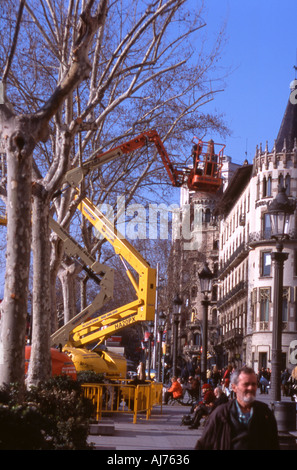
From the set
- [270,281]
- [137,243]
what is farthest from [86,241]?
[270,281]

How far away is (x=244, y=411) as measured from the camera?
19.4 feet

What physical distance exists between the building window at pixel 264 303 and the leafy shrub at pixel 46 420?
4829 centimetres

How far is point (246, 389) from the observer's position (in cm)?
593

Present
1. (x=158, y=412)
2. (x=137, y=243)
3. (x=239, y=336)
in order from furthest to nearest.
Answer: (x=239, y=336), (x=137, y=243), (x=158, y=412)

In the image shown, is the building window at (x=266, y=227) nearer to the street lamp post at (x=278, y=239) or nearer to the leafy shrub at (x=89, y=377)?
the leafy shrub at (x=89, y=377)

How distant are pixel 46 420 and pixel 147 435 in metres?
8.24

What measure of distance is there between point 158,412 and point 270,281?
38.4 metres

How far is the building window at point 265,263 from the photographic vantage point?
2504 inches

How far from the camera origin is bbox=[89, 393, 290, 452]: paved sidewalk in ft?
45.6

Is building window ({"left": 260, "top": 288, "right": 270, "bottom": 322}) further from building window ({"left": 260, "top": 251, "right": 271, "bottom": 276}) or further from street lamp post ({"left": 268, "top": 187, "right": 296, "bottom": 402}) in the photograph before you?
street lamp post ({"left": 268, "top": 187, "right": 296, "bottom": 402})

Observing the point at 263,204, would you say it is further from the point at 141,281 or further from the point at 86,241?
the point at 141,281

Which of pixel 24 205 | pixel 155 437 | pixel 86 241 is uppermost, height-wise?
pixel 86 241

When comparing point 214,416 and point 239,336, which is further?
point 239,336

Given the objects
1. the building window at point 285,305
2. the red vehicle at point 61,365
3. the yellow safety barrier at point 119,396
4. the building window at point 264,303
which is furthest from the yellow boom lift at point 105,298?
the building window at point 264,303
